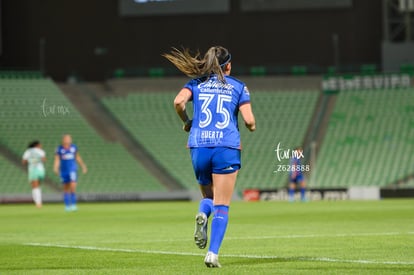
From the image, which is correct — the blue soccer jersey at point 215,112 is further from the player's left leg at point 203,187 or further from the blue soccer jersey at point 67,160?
the blue soccer jersey at point 67,160

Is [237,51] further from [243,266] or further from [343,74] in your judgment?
[243,266]

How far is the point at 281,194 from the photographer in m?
42.0

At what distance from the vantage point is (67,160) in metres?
33.0

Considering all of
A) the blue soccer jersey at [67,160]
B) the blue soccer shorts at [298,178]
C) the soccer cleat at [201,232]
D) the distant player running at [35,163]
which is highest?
the soccer cleat at [201,232]

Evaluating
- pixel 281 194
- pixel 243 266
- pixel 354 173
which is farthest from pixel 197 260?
pixel 354 173

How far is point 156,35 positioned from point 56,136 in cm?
659

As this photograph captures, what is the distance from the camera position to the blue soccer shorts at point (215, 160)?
11523mm

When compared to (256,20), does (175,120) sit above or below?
below

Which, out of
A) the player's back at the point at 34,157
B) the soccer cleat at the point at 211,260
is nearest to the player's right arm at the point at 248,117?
the soccer cleat at the point at 211,260

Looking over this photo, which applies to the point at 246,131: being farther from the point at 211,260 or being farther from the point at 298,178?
the point at 211,260

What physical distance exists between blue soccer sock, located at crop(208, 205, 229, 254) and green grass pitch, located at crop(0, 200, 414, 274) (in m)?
0.30

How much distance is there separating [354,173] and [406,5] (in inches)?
291

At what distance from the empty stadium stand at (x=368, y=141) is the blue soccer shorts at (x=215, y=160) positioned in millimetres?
33149

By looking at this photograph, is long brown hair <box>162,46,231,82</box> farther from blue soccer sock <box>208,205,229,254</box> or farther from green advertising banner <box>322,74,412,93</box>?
green advertising banner <box>322,74,412,93</box>
